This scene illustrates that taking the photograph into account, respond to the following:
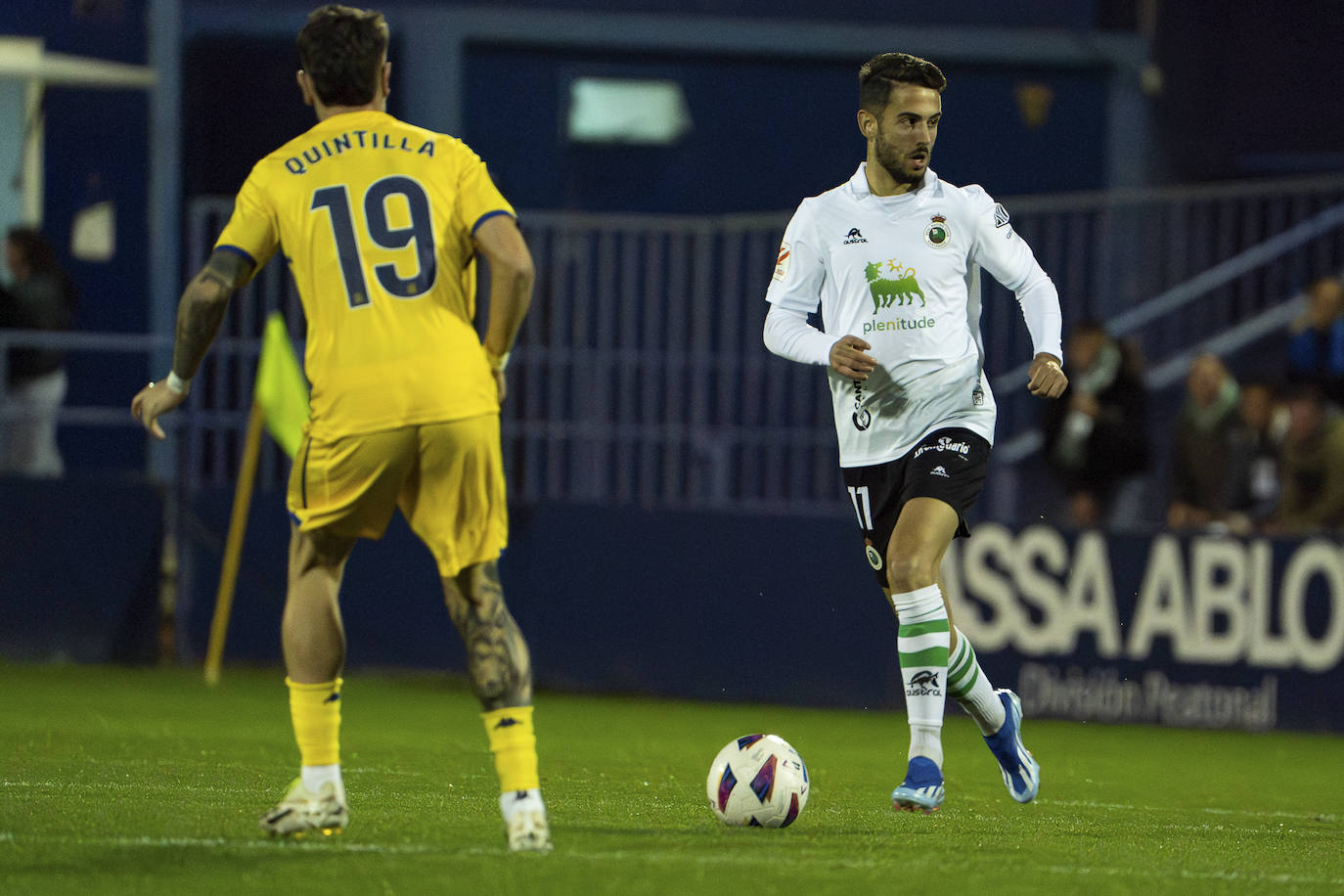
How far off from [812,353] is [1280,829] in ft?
7.09

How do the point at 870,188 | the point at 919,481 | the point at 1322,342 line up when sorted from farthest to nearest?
the point at 1322,342, the point at 870,188, the point at 919,481

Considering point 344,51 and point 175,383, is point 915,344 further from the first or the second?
point 175,383

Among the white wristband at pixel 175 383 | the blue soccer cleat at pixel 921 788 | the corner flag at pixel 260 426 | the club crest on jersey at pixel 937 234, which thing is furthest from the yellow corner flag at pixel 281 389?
the white wristband at pixel 175 383

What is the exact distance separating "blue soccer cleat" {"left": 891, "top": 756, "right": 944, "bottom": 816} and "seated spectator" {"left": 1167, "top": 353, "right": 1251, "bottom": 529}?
18.4ft

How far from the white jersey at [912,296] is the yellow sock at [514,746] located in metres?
2.02

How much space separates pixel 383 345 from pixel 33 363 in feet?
27.5

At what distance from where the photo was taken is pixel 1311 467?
38.0ft

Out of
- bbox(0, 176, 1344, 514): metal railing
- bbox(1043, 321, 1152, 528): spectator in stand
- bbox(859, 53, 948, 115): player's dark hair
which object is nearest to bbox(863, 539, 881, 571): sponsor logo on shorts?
bbox(859, 53, 948, 115): player's dark hair

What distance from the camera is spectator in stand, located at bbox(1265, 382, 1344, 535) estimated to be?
1145cm

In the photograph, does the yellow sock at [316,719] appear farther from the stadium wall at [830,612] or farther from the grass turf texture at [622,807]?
the stadium wall at [830,612]

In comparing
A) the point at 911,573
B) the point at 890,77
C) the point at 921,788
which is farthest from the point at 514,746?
the point at 890,77

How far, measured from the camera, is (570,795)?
7141mm

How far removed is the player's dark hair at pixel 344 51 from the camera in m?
5.46

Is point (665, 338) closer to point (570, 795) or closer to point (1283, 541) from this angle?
point (1283, 541)
